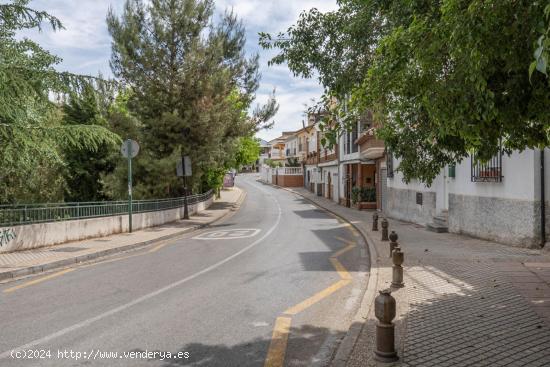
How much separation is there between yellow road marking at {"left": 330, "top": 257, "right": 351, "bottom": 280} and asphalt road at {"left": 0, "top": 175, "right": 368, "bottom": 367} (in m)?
0.02

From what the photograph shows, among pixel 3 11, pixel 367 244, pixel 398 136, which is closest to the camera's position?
pixel 398 136

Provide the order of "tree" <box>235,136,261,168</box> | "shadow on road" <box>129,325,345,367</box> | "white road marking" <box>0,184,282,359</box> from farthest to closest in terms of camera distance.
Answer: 1. "tree" <box>235,136,261,168</box>
2. "white road marking" <box>0,184,282,359</box>
3. "shadow on road" <box>129,325,345,367</box>

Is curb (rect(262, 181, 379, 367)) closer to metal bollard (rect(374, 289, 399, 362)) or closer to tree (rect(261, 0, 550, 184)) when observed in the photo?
metal bollard (rect(374, 289, 399, 362))

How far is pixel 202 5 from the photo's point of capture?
77.7 ft

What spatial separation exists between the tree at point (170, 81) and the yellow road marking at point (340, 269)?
1235 centimetres

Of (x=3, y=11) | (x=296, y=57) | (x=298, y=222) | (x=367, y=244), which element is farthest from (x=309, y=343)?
(x=298, y=222)

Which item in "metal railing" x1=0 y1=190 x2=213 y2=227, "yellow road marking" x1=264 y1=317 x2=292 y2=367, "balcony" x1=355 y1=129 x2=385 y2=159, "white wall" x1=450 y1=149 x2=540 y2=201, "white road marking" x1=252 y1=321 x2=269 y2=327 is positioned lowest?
"yellow road marking" x1=264 y1=317 x2=292 y2=367

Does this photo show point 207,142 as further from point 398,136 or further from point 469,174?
point 398,136

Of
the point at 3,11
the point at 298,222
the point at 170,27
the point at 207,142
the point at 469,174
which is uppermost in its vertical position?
the point at 170,27

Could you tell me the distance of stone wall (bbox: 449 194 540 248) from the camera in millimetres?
11828

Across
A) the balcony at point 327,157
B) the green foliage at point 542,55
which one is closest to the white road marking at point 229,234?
the green foliage at point 542,55

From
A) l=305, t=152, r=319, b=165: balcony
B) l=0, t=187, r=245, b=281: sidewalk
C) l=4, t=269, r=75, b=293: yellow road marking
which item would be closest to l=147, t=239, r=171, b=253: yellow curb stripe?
l=0, t=187, r=245, b=281: sidewalk

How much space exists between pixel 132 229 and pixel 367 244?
9.07 m

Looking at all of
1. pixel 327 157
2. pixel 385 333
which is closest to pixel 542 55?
pixel 385 333
